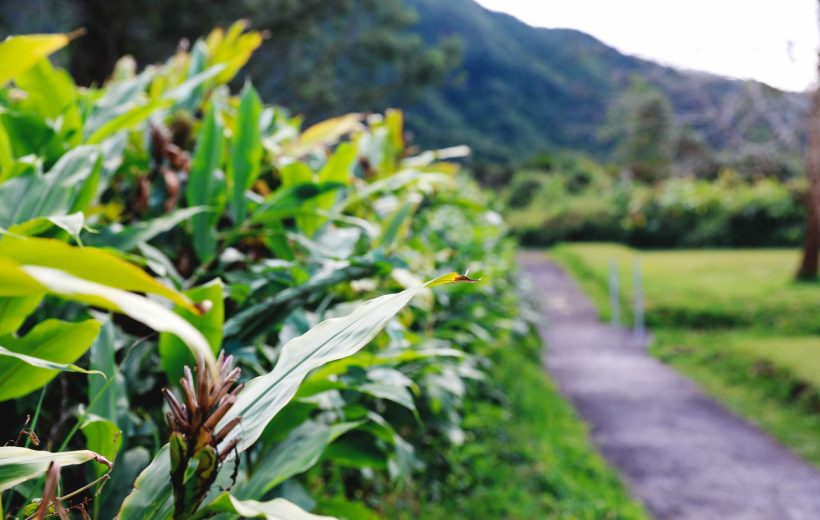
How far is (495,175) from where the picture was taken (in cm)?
3111

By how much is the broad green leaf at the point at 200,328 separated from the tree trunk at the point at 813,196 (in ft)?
35.3

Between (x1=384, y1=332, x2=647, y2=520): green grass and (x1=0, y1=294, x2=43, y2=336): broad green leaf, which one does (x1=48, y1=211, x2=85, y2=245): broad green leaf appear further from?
(x1=384, y1=332, x2=647, y2=520): green grass

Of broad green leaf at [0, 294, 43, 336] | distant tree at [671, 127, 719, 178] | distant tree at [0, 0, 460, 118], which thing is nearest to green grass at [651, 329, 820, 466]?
distant tree at [671, 127, 719, 178]

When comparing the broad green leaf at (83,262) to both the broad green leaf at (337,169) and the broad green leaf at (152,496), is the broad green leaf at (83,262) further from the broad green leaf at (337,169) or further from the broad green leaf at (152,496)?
the broad green leaf at (337,169)

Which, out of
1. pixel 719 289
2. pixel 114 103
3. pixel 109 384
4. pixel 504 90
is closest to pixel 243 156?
pixel 114 103

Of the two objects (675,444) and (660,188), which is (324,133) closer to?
(675,444)

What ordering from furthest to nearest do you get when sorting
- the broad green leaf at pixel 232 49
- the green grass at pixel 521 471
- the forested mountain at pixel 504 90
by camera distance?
the forested mountain at pixel 504 90, the green grass at pixel 521 471, the broad green leaf at pixel 232 49

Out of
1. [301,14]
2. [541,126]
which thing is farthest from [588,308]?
[541,126]

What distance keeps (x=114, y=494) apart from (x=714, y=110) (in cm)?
1179

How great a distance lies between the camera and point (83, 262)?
0.38 meters

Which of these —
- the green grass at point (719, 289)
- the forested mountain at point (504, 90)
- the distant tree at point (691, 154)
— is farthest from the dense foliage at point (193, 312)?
the forested mountain at point (504, 90)

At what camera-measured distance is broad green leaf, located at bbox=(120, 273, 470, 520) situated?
0.51 meters

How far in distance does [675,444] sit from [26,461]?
17.9ft

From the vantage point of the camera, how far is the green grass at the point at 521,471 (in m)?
2.81
